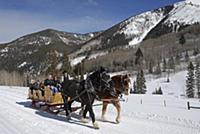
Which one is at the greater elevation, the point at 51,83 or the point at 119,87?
the point at 51,83

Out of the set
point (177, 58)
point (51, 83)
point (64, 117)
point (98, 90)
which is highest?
point (177, 58)

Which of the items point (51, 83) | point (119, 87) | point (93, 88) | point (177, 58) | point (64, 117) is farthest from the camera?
point (177, 58)

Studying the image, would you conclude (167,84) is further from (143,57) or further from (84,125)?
(84,125)

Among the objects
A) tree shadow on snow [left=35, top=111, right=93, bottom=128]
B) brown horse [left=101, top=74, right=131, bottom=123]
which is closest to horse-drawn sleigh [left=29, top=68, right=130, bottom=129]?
brown horse [left=101, top=74, right=131, bottom=123]

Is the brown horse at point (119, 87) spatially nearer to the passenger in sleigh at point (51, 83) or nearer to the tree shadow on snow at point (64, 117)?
the tree shadow on snow at point (64, 117)

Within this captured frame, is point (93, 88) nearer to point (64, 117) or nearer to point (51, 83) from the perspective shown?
point (64, 117)

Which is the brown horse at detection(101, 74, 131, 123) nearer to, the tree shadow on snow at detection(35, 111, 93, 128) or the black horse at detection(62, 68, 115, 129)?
the black horse at detection(62, 68, 115, 129)

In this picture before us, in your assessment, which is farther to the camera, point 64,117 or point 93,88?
point 64,117

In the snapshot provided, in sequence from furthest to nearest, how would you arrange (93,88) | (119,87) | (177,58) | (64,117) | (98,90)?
(177,58), (64,117), (119,87), (98,90), (93,88)

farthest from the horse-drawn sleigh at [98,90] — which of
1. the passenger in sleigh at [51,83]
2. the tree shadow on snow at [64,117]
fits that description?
the passenger in sleigh at [51,83]

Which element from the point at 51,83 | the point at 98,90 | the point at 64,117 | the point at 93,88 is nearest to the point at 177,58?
the point at 51,83

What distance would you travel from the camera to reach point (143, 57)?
186 meters

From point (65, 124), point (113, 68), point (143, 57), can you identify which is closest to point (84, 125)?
point (65, 124)

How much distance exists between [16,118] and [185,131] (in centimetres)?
744
